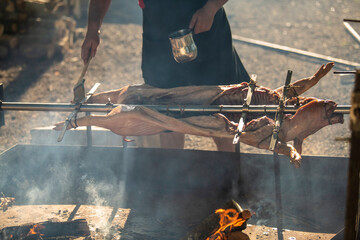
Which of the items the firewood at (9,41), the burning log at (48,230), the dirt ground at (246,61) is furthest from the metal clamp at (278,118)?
the firewood at (9,41)

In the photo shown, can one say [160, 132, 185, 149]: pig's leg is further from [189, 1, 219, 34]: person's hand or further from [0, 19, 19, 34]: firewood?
[0, 19, 19, 34]: firewood

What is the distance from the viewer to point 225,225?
272 cm

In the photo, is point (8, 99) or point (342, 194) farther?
point (8, 99)

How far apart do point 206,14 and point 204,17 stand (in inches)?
1.1

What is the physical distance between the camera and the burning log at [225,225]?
103 inches

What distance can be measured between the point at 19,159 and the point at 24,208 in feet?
1.71

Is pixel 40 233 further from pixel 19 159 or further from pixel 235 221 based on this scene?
pixel 235 221

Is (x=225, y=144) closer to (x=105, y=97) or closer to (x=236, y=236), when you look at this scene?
(x=105, y=97)

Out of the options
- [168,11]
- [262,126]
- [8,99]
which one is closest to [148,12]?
[168,11]

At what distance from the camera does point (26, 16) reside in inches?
306

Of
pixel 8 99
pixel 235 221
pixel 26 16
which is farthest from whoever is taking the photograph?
pixel 26 16

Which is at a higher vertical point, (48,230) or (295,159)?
(295,159)

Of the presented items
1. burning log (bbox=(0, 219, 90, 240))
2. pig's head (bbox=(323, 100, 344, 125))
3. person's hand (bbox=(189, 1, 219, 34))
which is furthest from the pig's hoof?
burning log (bbox=(0, 219, 90, 240))

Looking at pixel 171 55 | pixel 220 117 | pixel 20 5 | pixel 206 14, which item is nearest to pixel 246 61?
pixel 20 5
